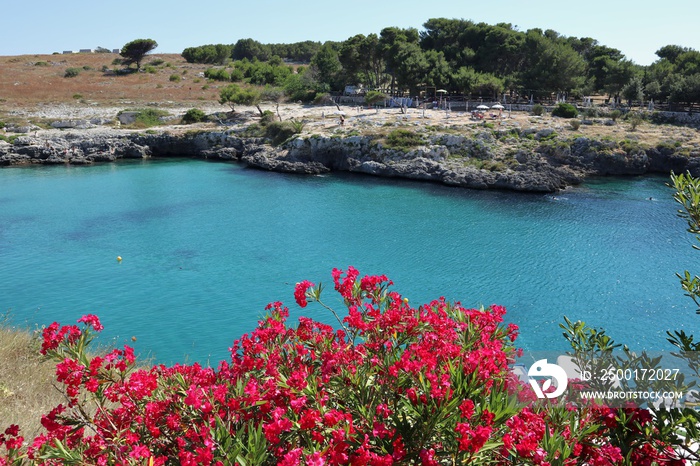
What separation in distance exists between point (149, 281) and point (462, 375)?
21125 mm

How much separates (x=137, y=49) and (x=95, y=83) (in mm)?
17415

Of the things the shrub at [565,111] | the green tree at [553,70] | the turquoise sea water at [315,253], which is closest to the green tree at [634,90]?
the green tree at [553,70]

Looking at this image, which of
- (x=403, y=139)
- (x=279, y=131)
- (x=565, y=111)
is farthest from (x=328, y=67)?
A: (x=565, y=111)

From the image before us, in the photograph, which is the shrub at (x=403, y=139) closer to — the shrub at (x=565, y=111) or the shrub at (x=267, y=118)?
the shrub at (x=267, y=118)

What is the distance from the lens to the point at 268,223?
31891 millimetres

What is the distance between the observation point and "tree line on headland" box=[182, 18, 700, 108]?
61812 mm

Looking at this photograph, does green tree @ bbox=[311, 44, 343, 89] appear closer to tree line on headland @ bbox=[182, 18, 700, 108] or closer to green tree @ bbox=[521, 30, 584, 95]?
tree line on headland @ bbox=[182, 18, 700, 108]

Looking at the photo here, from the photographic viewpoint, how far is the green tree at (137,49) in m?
96.0

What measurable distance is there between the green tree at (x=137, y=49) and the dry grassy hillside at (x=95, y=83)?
7.20ft

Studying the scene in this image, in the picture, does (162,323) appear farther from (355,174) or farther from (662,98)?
(662,98)

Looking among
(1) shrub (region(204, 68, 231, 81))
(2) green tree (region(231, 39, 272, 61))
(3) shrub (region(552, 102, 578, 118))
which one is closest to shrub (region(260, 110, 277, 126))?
(3) shrub (region(552, 102, 578, 118))

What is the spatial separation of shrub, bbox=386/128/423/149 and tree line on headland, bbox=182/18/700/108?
66.5 ft

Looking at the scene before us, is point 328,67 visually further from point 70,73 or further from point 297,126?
point 70,73

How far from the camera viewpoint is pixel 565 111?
56.0m
